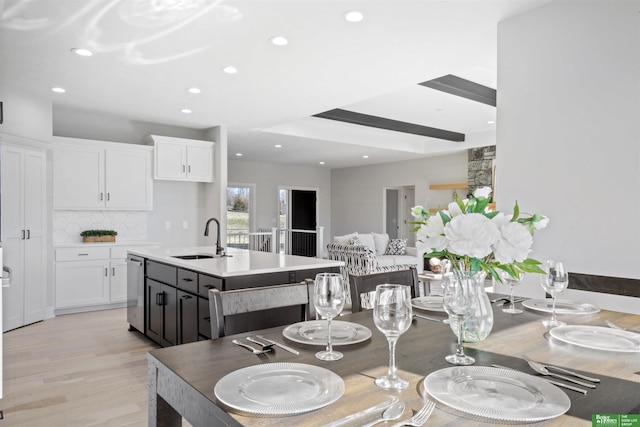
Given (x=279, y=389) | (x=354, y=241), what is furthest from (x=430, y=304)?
(x=354, y=241)

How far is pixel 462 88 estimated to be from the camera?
5.18 metres

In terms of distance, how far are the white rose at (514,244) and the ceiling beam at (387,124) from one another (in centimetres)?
528

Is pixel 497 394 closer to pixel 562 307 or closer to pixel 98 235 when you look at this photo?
pixel 562 307

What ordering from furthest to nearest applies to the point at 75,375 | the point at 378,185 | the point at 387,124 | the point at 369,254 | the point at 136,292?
1. the point at 378,185
2. the point at 387,124
3. the point at 369,254
4. the point at 136,292
5. the point at 75,375

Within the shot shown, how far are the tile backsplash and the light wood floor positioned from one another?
123 cm

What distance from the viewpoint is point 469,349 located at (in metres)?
1.25

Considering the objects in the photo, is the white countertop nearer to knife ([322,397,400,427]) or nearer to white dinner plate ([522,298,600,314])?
white dinner plate ([522,298,600,314])

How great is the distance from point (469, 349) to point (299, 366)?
53cm

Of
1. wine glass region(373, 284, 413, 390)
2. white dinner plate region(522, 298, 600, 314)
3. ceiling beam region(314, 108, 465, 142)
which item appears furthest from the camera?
ceiling beam region(314, 108, 465, 142)

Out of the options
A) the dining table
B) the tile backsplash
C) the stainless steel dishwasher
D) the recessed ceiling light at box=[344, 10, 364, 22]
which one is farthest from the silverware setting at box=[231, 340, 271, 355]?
the tile backsplash

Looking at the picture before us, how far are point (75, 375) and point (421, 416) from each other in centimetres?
322

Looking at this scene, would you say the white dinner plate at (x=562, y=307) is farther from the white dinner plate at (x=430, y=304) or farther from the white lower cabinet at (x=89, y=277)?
the white lower cabinet at (x=89, y=277)

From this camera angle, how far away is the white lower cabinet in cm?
508

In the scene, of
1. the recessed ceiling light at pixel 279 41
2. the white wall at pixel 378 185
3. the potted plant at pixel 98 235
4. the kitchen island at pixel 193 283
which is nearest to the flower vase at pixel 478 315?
the kitchen island at pixel 193 283
